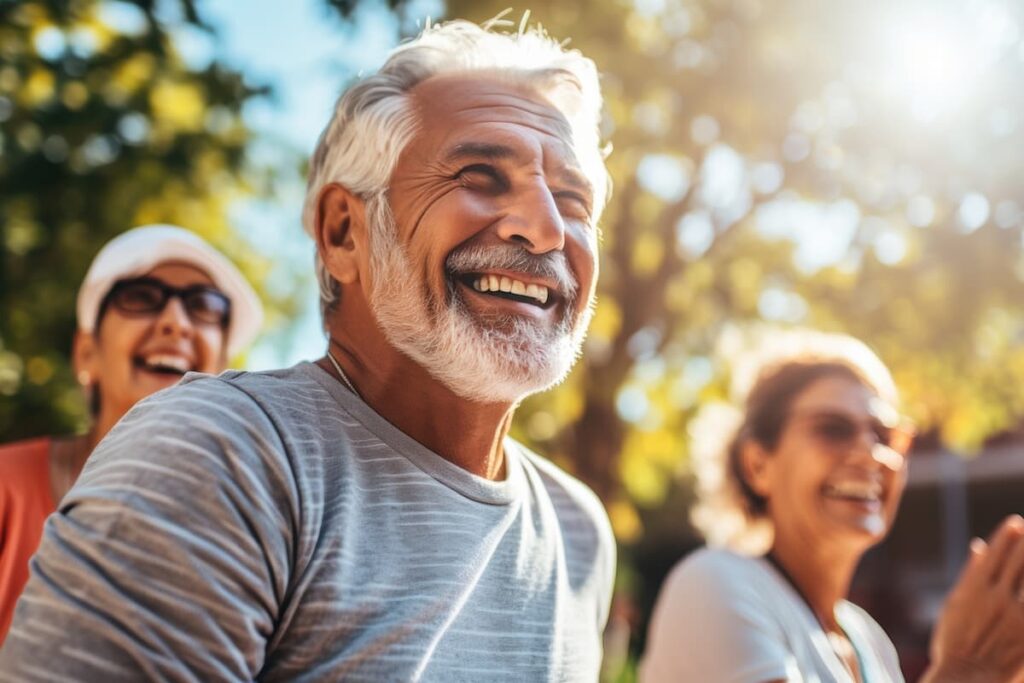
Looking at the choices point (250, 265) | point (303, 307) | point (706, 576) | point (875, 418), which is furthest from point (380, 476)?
point (303, 307)

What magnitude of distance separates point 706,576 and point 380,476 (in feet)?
4.34

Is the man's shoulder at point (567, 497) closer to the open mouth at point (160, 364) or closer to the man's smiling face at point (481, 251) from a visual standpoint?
the man's smiling face at point (481, 251)

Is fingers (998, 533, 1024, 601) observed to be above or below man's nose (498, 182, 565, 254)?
below

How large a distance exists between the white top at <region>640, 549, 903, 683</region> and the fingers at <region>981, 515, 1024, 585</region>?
517 millimetres

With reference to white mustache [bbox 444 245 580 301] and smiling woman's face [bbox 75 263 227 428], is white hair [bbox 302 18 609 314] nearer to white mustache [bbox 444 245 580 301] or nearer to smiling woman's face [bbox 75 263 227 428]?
white mustache [bbox 444 245 580 301]

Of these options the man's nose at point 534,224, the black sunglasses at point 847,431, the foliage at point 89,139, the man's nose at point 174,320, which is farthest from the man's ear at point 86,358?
the foliage at point 89,139

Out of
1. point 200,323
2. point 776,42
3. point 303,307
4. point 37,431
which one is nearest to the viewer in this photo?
point 200,323

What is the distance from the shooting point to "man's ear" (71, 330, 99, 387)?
3240 millimetres

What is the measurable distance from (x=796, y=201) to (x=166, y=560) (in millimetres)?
7455

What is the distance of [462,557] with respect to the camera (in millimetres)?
1960

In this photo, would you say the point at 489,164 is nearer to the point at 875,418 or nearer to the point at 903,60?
the point at 875,418

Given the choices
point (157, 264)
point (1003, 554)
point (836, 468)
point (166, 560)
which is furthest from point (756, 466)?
point (166, 560)

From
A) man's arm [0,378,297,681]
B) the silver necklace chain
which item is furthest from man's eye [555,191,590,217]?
man's arm [0,378,297,681]

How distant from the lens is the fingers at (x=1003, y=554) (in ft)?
8.13
